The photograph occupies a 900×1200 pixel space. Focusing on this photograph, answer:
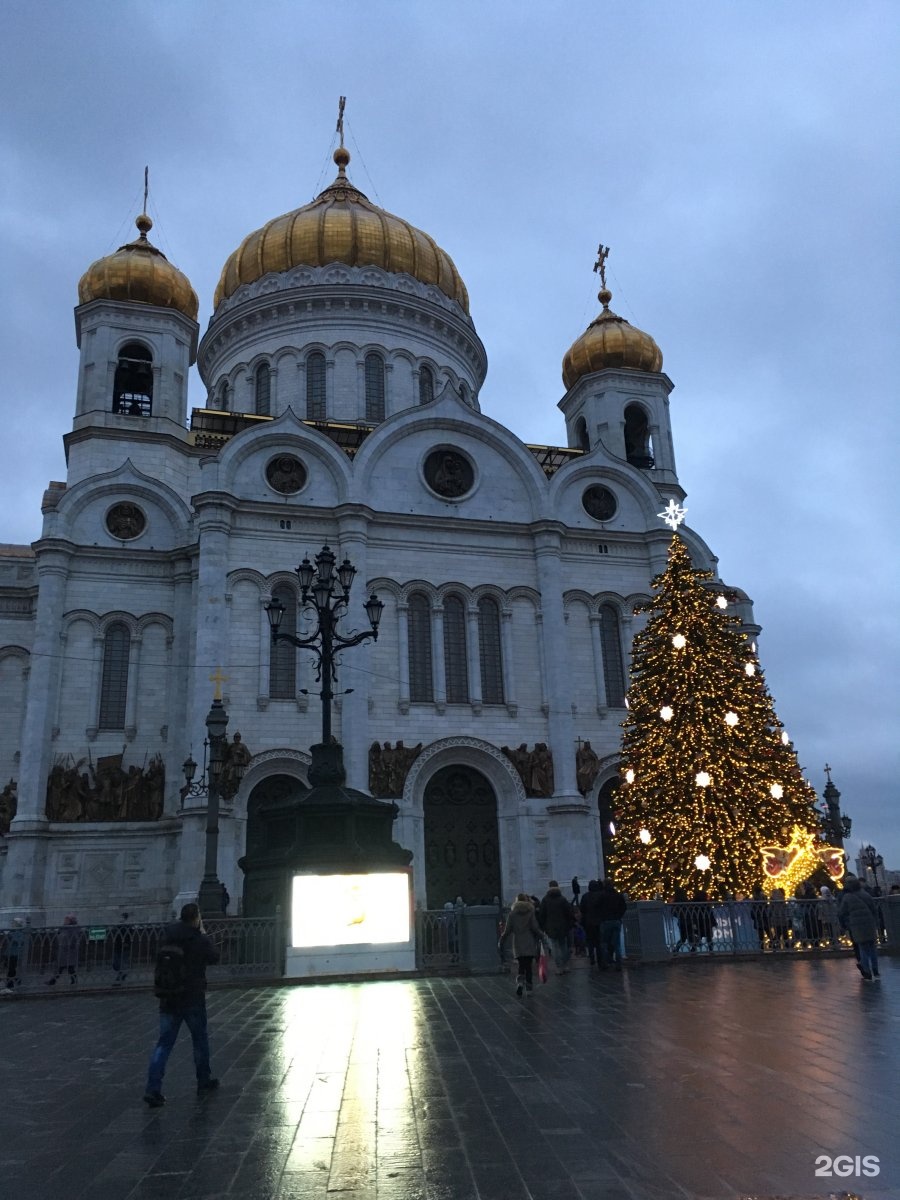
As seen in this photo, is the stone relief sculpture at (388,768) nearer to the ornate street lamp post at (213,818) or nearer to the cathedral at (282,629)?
the cathedral at (282,629)

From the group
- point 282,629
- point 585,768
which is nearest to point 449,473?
point 282,629

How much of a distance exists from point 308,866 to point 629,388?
90.6 feet

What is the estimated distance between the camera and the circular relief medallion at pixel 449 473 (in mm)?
30828

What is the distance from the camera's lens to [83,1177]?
518 cm

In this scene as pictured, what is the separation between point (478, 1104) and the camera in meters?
6.45

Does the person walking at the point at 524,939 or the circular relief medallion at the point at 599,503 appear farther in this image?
the circular relief medallion at the point at 599,503

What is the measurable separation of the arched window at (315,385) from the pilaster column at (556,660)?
423 inches

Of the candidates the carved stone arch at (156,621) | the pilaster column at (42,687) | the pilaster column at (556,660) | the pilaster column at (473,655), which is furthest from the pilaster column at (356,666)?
the pilaster column at (42,687)

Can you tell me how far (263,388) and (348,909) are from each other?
88.6 ft

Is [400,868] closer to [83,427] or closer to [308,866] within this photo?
[308,866]

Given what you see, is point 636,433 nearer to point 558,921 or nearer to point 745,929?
point 745,929

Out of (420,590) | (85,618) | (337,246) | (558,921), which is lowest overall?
(558,921)

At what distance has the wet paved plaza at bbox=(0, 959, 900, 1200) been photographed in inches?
195

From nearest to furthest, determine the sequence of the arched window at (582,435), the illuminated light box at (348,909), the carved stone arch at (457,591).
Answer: the illuminated light box at (348,909) → the carved stone arch at (457,591) → the arched window at (582,435)
